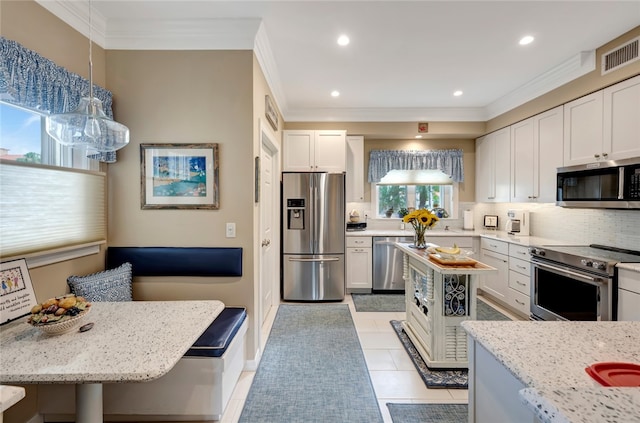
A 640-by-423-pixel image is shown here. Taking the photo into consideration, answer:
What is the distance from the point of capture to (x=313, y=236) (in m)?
3.98

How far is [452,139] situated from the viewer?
489 cm

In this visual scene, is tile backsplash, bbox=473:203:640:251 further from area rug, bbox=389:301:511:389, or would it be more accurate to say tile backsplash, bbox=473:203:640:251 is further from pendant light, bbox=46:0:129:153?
pendant light, bbox=46:0:129:153

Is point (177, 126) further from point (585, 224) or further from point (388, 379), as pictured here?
point (585, 224)

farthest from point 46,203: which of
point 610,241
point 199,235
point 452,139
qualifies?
point 452,139

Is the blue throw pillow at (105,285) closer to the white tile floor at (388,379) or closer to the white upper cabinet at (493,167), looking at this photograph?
the white tile floor at (388,379)

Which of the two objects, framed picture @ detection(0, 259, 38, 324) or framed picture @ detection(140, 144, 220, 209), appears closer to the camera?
framed picture @ detection(0, 259, 38, 324)

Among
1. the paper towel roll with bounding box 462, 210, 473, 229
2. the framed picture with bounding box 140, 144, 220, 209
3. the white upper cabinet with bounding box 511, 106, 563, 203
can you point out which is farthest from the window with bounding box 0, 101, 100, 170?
the paper towel roll with bounding box 462, 210, 473, 229

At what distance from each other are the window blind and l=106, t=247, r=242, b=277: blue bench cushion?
0.22 m

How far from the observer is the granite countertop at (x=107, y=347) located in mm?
1071

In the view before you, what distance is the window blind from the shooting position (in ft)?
5.15

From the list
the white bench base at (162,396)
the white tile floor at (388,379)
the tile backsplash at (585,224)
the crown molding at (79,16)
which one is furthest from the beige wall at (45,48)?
the tile backsplash at (585,224)

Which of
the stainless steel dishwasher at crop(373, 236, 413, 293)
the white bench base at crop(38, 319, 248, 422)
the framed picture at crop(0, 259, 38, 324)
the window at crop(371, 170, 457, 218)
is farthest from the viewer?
the window at crop(371, 170, 457, 218)

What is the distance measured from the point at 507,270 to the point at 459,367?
72.2 inches

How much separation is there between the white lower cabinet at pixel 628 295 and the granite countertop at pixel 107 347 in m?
2.99
